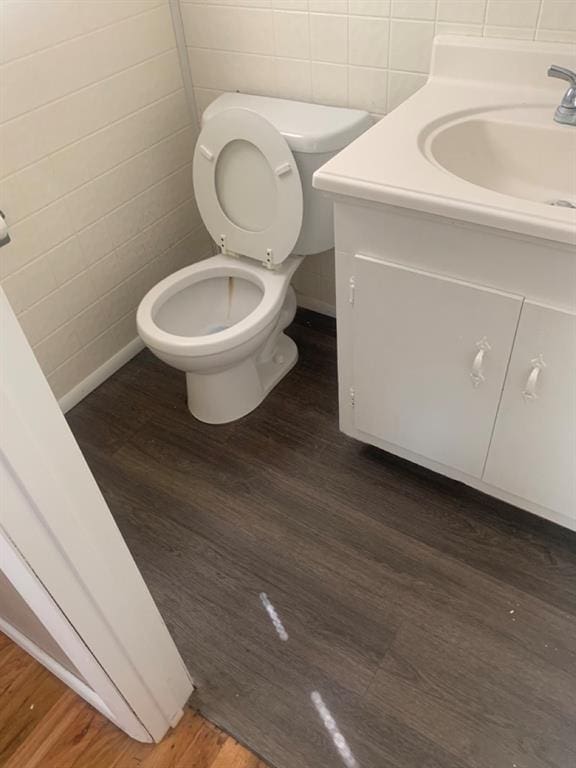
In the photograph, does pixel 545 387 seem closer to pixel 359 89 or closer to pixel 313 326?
pixel 359 89

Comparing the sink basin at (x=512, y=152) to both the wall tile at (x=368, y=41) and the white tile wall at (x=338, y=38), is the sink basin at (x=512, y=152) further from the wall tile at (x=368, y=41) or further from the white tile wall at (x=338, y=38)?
the wall tile at (x=368, y=41)

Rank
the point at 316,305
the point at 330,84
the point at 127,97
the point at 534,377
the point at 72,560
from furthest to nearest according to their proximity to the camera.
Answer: the point at 316,305, the point at 127,97, the point at 330,84, the point at 534,377, the point at 72,560

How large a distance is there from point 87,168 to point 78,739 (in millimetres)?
1373

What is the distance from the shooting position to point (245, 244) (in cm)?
166

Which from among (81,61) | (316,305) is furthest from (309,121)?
(316,305)

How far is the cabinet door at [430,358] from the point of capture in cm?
111

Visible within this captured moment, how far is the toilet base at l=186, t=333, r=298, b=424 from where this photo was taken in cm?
167

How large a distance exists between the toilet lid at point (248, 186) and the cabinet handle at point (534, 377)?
2.36ft

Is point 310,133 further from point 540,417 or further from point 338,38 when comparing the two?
point 540,417

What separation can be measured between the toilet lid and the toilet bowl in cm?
8

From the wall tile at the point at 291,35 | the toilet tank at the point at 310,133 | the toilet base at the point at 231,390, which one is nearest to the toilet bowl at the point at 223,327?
the toilet base at the point at 231,390

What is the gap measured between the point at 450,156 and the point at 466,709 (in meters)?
1.10

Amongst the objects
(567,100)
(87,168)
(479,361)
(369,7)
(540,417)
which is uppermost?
(369,7)

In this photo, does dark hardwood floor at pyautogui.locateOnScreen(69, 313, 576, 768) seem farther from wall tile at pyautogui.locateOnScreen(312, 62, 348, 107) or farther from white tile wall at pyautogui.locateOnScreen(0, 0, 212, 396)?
wall tile at pyautogui.locateOnScreen(312, 62, 348, 107)
